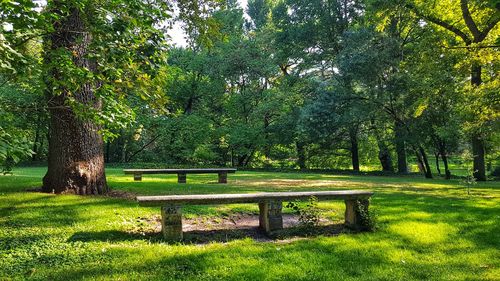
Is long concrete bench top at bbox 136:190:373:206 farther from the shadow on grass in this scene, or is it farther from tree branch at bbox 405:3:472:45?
tree branch at bbox 405:3:472:45

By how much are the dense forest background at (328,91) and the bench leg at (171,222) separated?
2.34 m

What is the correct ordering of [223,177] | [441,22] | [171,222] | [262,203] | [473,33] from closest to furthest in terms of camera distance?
[171,222] < [262,203] < [223,177] < [473,33] < [441,22]

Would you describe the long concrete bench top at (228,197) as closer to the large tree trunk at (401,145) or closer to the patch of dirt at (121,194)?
the patch of dirt at (121,194)

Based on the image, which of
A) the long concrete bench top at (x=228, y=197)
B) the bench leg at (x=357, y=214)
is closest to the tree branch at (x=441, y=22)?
the bench leg at (x=357, y=214)

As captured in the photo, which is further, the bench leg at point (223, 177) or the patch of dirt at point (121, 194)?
the bench leg at point (223, 177)

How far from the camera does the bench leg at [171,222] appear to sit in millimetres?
5391

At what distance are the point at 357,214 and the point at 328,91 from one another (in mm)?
19151

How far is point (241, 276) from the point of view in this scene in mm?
4305

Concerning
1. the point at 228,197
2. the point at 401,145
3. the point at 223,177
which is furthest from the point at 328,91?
the point at 228,197

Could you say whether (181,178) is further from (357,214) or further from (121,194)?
(357,214)

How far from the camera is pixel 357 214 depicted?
646 cm

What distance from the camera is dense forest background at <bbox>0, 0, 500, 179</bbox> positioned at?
15.0 meters

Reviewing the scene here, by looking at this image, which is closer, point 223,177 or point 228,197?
point 228,197

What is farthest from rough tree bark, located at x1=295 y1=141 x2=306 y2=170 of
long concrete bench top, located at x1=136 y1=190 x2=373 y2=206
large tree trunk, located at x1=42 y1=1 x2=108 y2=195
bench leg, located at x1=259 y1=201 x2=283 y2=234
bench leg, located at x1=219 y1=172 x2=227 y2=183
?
bench leg, located at x1=259 y1=201 x2=283 y2=234
